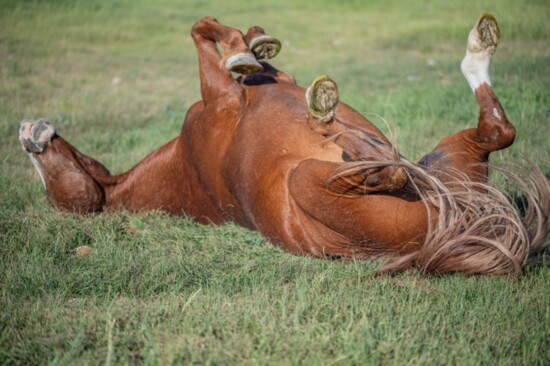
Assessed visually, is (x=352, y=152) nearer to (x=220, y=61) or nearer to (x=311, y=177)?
(x=311, y=177)

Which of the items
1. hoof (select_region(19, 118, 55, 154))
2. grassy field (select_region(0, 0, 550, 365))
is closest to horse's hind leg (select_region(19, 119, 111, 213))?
hoof (select_region(19, 118, 55, 154))

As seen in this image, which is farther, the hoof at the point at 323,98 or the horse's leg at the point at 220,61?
the horse's leg at the point at 220,61

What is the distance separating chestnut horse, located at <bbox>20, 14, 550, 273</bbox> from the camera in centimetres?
321

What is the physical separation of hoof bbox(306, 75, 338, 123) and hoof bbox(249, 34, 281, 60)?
3.79ft

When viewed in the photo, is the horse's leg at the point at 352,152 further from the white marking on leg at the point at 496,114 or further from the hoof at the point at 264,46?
the hoof at the point at 264,46

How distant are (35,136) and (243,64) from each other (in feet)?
4.25

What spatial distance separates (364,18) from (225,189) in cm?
972

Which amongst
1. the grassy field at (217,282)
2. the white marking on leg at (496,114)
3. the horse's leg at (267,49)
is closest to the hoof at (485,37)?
the white marking on leg at (496,114)

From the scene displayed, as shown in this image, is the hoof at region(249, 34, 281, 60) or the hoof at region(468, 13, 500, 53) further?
the hoof at region(249, 34, 281, 60)

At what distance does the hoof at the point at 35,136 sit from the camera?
4.21 m

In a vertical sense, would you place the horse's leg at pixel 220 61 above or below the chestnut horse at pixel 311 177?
above

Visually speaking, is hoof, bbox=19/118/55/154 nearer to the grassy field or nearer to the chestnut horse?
the chestnut horse

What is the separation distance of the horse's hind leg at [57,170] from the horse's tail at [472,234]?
76.2 inches

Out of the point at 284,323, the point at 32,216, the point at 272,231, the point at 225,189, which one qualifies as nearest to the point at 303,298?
the point at 284,323
